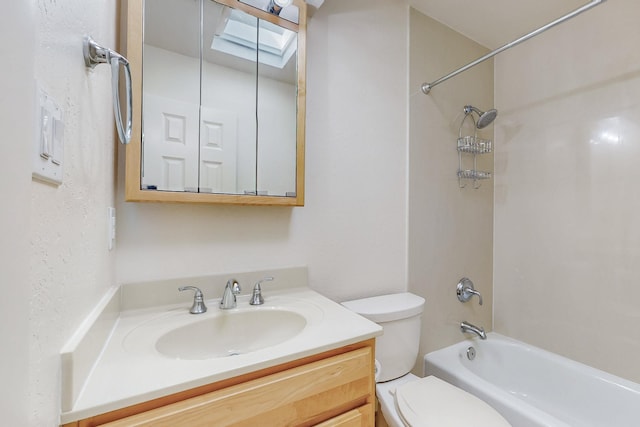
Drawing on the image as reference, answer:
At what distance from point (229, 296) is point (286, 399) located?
446 millimetres

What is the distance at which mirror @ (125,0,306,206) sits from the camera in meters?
0.98

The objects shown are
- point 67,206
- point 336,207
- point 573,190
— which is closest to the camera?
point 67,206

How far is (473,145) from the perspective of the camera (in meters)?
1.80

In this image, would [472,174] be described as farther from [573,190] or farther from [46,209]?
[46,209]

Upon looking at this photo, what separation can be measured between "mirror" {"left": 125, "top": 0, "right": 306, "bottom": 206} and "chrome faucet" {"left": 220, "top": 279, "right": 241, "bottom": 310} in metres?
0.32

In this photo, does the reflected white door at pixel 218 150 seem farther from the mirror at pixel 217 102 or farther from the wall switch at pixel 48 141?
the wall switch at pixel 48 141

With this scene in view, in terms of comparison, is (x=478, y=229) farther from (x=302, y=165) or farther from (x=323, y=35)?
(x=323, y=35)

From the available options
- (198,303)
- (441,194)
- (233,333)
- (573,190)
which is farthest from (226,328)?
(573,190)

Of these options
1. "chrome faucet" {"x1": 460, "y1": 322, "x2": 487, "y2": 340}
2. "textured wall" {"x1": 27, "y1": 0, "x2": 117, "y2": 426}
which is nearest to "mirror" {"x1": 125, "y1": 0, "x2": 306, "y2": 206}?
"textured wall" {"x1": 27, "y1": 0, "x2": 117, "y2": 426}

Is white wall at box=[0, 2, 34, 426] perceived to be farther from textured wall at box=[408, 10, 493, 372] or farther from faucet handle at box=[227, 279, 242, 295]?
textured wall at box=[408, 10, 493, 372]

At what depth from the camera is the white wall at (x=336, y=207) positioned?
1080 mm

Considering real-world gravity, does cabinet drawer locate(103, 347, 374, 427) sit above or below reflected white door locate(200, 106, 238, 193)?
below

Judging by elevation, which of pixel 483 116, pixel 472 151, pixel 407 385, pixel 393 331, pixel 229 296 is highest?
pixel 483 116

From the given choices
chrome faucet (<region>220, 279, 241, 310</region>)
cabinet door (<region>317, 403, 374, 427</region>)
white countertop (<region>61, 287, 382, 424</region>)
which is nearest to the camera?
white countertop (<region>61, 287, 382, 424</region>)
